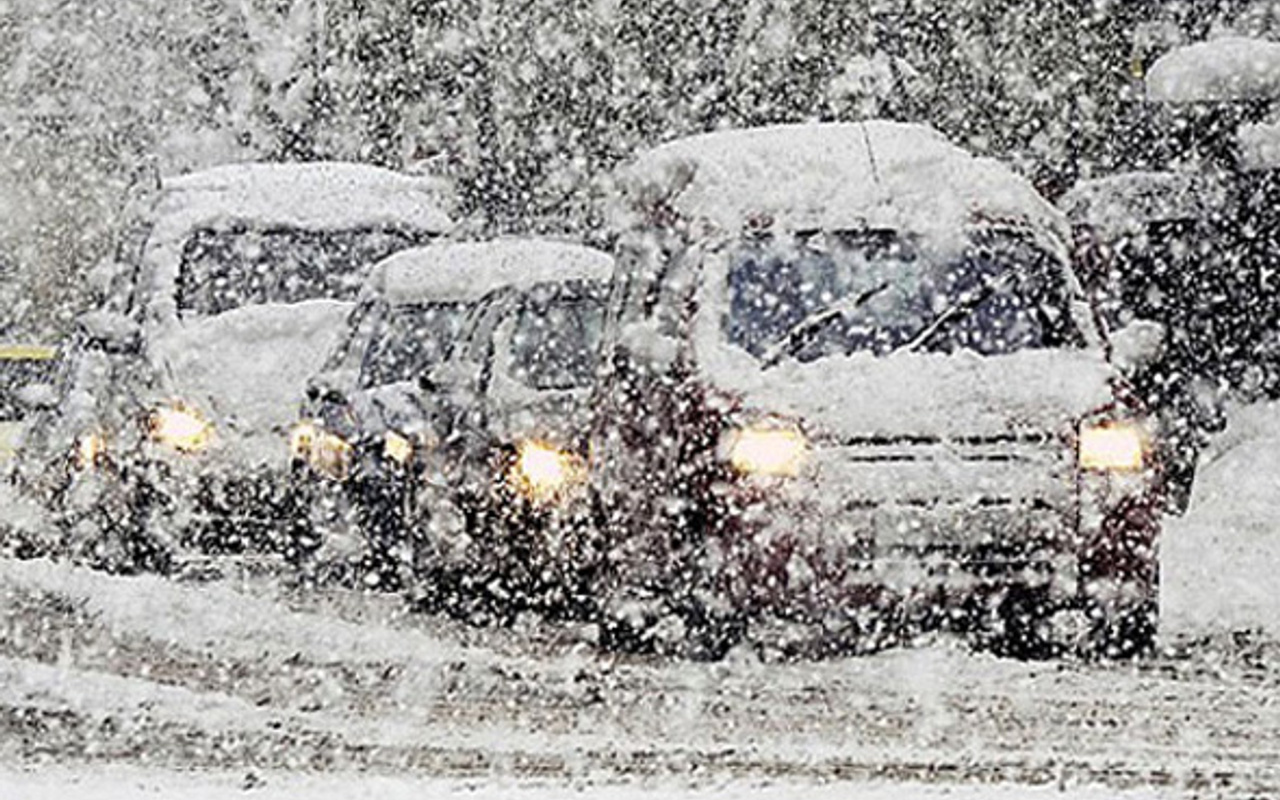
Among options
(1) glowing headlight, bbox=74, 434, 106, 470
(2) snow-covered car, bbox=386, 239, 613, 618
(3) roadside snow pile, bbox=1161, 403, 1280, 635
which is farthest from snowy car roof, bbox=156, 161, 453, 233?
(3) roadside snow pile, bbox=1161, 403, 1280, 635

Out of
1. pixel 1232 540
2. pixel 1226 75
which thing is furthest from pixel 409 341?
pixel 1226 75

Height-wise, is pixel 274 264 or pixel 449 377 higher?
pixel 449 377

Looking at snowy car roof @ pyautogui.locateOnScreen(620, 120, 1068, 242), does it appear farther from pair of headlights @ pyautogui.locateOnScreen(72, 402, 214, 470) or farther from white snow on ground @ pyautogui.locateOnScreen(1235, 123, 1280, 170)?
white snow on ground @ pyautogui.locateOnScreen(1235, 123, 1280, 170)

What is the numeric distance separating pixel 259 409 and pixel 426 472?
2.05 m

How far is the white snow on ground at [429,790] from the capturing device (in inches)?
306

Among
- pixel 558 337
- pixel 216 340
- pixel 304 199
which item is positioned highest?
pixel 558 337

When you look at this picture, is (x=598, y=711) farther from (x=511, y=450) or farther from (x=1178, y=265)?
(x=1178, y=265)

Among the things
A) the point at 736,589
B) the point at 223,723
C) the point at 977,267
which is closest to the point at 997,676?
the point at 736,589

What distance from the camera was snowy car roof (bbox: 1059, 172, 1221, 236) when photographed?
1769cm

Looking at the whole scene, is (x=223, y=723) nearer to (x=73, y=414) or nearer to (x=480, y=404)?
(x=480, y=404)

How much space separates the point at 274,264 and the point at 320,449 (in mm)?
1578

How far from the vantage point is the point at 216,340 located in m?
15.1

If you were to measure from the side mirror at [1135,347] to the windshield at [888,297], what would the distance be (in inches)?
7.1

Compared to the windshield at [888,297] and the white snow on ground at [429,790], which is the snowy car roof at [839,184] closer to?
the windshield at [888,297]
